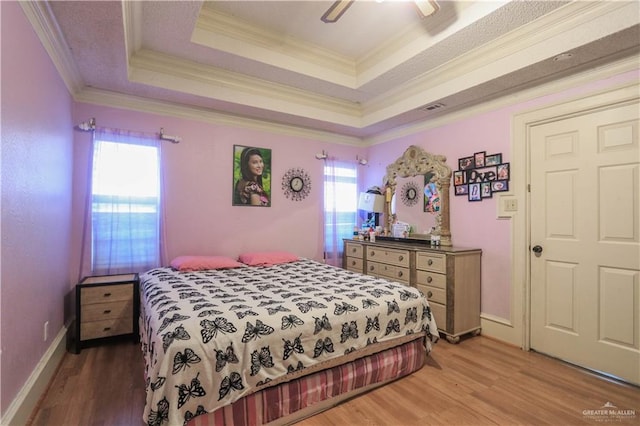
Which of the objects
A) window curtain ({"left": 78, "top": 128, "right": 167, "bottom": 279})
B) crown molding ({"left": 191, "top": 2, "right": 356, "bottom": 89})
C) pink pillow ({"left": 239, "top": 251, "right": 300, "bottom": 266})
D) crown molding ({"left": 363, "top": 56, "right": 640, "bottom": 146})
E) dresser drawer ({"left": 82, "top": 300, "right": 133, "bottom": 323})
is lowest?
dresser drawer ({"left": 82, "top": 300, "right": 133, "bottom": 323})

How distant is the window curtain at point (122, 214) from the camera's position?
2982mm

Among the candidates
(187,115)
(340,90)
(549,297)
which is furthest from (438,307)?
(187,115)

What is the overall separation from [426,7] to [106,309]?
348 cm

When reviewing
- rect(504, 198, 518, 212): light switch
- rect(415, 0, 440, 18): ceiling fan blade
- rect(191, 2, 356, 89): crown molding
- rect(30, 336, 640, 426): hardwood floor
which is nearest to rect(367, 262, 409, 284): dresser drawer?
rect(30, 336, 640, 426): hardwood floor

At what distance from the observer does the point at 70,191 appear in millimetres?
2848

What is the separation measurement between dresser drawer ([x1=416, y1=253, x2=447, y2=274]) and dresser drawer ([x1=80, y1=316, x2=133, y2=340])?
9.30 feet

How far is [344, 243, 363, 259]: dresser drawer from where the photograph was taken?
4.05m

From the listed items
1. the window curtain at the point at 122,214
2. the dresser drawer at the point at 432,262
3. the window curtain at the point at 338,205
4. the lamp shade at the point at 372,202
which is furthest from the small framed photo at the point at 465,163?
the window curtain at the point at 122,214

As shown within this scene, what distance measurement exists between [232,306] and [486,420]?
5.43 ft

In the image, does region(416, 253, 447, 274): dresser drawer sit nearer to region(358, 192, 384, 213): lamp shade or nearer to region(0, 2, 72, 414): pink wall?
region(358, 192, 384, 213): lamp shade

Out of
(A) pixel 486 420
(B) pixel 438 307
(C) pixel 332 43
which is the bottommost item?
(A) pixel 486 420

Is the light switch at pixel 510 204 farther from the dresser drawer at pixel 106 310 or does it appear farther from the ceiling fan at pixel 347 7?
the dresser drawer at pixel 106 310

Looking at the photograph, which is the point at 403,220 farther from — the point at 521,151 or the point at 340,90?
the point at 340,90

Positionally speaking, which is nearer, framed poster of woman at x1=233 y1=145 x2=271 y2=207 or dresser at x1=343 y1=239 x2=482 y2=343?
dresser at x1=343 y1=239 x2=482 y2=343
